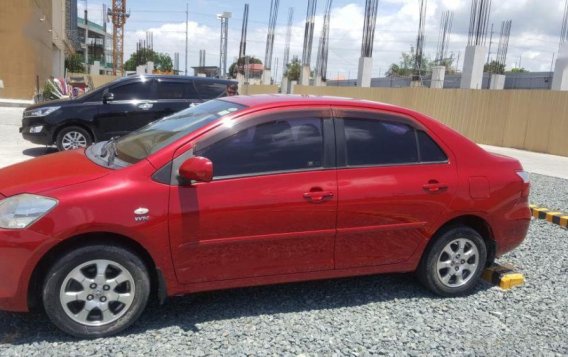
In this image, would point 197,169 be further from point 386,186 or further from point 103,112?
point 103,112

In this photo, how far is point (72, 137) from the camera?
10320mm

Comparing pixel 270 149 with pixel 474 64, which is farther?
pixel 474 64

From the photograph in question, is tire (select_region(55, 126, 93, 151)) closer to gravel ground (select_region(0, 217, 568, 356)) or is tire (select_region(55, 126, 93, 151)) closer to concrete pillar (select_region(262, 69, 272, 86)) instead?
gravel ground (select_region(0, 217, 568, 356))

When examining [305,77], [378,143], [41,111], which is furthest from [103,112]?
[305,77]

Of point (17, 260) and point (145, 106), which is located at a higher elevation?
point (145, 106)

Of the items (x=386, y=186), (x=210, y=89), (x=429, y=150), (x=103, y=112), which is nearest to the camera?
(x=386, y=186)

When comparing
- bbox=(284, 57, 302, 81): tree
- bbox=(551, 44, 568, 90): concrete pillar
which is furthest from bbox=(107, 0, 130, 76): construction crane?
bbox=(551, 44, 568, 90): concrete pillar

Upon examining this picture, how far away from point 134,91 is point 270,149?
24.5 feet

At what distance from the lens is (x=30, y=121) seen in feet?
33.6

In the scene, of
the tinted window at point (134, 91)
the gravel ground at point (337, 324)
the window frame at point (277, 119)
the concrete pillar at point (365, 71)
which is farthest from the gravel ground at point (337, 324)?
the concrete pillar at point (365, 71)

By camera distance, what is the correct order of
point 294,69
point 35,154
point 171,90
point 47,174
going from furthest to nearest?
point 294,69 < point 35,154 < point 171,90 < point 47,174

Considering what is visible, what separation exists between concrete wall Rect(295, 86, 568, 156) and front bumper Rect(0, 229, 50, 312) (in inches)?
621

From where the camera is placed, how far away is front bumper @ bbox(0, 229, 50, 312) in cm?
317

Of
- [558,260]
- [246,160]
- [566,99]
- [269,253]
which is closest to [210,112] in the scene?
[246,160]
